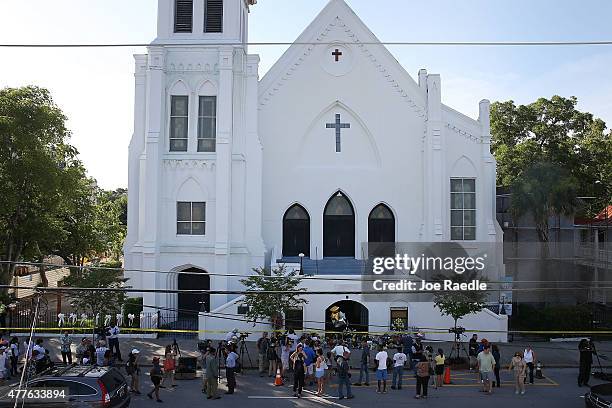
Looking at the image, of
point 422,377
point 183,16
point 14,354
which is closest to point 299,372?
point 422,377

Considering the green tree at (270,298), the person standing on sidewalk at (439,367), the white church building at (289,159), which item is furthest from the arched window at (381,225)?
the person standing on sidewalk at (439,367)

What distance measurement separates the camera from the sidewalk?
22.9 m

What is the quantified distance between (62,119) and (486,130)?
20016mm

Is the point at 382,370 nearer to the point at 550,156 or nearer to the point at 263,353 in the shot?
the point at 263,353

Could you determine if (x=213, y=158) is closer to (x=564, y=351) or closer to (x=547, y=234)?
(x=564, y=351)

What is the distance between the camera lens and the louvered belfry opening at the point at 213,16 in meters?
30.5

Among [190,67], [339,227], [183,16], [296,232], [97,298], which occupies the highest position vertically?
[183,16]

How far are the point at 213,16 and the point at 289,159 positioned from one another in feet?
25.2

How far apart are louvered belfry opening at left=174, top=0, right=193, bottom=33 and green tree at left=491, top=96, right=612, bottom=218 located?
61.0 ft

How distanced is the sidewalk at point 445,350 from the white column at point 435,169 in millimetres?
5950

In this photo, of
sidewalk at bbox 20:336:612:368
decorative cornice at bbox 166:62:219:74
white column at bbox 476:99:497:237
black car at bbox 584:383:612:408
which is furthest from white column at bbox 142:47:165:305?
black car at bbox 584:383:612:408

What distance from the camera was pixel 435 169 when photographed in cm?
3016

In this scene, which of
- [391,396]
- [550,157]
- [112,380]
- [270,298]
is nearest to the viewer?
[112,380]

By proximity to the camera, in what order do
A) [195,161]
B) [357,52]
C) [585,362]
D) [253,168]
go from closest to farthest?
1. [585,362]
2. [195,161]
3. [253,168]
4. [357,52]
